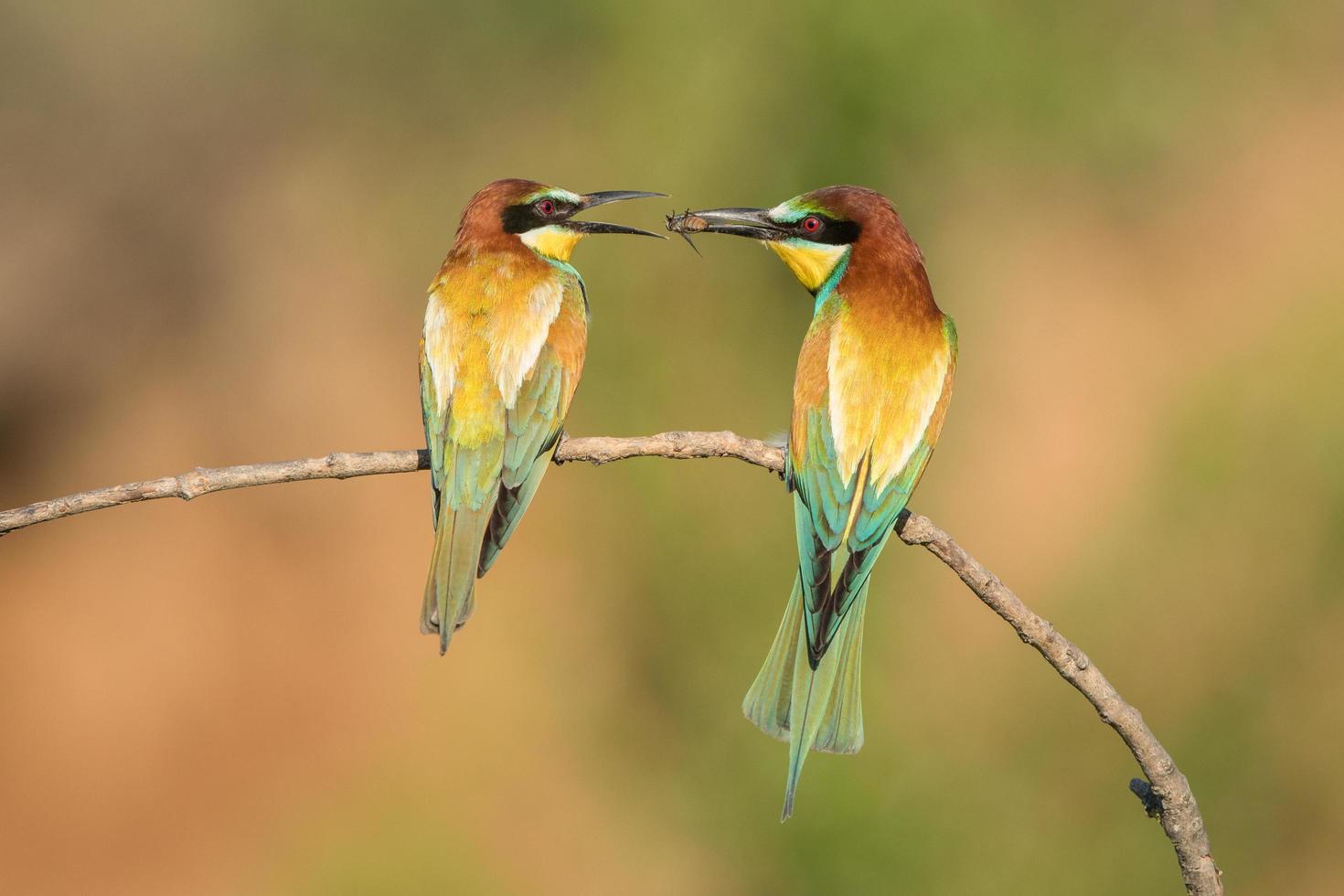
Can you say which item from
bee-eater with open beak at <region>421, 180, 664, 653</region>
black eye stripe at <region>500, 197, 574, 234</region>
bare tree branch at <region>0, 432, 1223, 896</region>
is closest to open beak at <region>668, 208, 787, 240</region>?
bee-eater with open beak at <region>421, 180, 664, 653</region>

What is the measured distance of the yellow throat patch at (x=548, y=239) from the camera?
7.68ft

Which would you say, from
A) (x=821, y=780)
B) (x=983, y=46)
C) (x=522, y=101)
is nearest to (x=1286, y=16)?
(x=983, y=46)

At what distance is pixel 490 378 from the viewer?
210cm

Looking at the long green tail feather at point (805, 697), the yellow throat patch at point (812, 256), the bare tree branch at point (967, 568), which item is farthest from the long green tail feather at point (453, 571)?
the yellow throat patch at point (812, 256)

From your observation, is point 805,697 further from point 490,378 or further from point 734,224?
point 734,224

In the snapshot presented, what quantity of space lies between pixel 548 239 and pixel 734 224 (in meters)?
0.34

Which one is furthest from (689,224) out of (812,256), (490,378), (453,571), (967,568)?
(967,568)

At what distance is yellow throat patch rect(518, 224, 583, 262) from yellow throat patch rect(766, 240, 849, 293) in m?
0.37

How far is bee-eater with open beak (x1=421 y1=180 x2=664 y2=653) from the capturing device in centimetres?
199

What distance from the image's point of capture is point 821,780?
381 centimetres

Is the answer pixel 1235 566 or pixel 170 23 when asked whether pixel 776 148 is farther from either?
pixel 170 23

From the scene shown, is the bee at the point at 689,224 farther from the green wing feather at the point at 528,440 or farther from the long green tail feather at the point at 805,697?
the long green tail feather at the point at 805,697

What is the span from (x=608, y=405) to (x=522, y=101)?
1633 millimetres

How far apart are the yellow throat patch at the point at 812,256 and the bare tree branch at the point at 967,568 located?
444 mm
